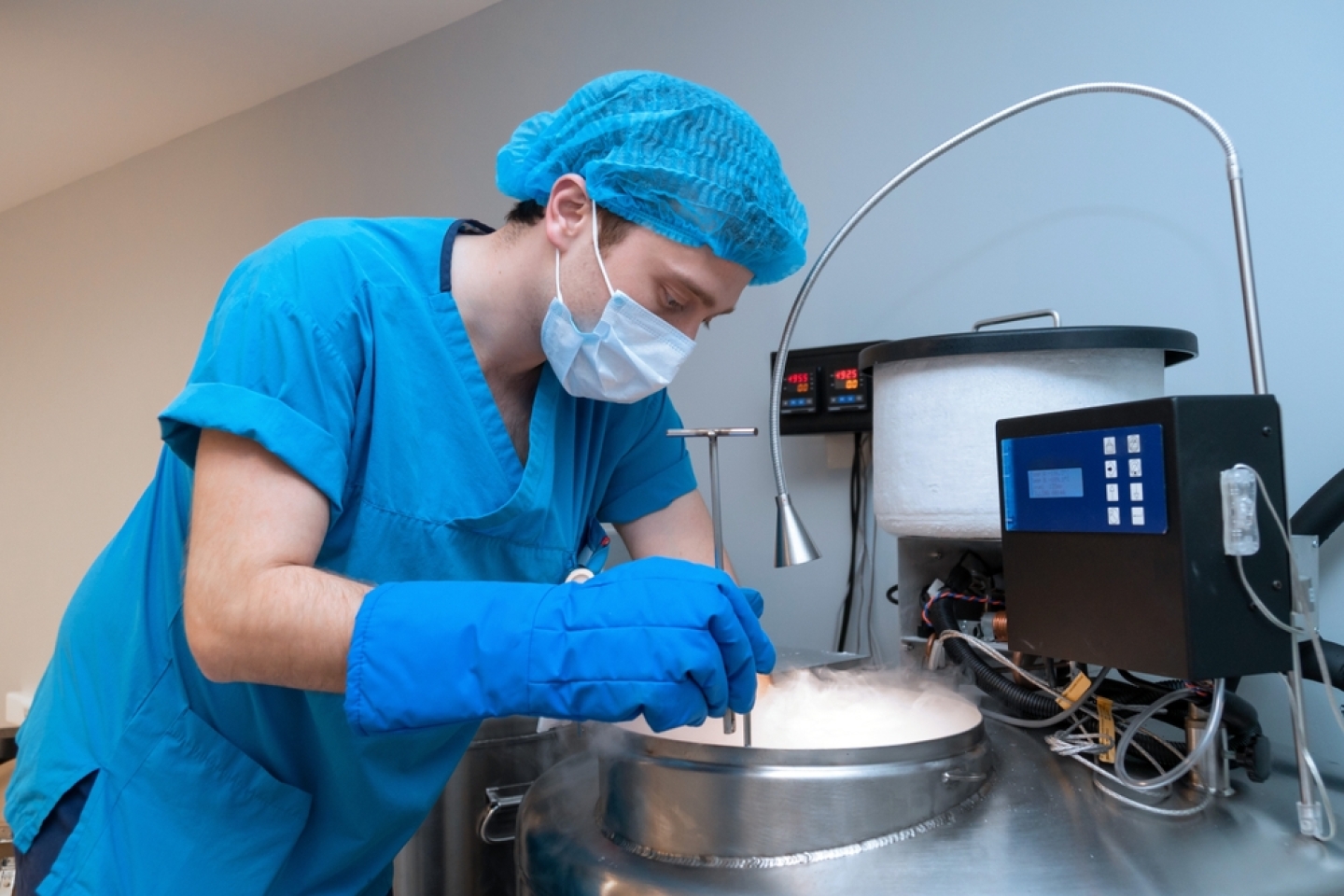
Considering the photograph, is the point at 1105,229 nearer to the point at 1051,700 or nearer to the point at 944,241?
the point at 944,241

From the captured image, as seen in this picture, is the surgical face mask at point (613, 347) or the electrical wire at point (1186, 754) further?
the surgical face mask at point (613, 347)

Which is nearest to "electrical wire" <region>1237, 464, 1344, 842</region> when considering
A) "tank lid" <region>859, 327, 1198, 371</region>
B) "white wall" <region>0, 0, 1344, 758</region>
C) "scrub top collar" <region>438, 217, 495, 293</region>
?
"tank lid" <region>859, 327, 1198, 371</region>

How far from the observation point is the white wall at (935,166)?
1153 mm

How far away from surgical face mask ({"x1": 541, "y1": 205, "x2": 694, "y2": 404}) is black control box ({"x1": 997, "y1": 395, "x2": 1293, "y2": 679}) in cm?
36

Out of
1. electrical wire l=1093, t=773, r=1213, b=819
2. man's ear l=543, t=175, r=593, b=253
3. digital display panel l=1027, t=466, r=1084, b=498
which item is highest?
man's ear l=543, t=175, r=593, b=253

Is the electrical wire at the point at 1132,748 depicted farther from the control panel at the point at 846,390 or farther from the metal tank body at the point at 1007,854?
the control panel at the point at 846,390

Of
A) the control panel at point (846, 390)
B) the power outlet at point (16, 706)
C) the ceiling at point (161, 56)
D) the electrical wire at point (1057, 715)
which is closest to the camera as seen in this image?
the electrical wire at point (1057, 715)

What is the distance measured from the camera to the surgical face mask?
0.89 m

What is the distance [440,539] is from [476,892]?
716mm

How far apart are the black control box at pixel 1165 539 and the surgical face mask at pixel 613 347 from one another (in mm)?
358

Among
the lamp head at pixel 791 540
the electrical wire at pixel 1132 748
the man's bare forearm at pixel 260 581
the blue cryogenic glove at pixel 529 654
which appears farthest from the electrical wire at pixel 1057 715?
the man's bare forearm at pixel 260 581

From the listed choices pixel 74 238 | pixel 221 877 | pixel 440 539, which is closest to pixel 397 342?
pixel 440 539

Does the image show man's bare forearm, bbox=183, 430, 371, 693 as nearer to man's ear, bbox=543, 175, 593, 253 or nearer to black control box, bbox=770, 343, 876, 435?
man's ear, bbox=543, 175, 593, 253

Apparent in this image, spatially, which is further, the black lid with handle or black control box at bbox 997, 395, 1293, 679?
the black lid with handle
